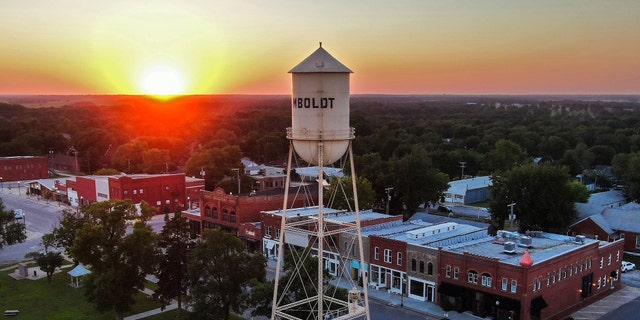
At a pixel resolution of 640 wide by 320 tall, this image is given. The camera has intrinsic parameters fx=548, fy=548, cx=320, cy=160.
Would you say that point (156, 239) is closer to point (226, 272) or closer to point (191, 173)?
point (226, 272)

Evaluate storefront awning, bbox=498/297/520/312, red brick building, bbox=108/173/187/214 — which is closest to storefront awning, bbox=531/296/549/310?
storefront awning, bbox=498/297/520/312

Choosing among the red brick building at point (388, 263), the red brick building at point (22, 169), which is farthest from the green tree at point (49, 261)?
the red brick building at point (22, 169)

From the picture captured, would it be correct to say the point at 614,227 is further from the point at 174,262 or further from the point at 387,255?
the point at 174,262

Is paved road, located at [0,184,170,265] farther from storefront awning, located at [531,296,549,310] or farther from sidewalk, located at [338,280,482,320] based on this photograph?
storefront awning, located at [531,296,549,310]

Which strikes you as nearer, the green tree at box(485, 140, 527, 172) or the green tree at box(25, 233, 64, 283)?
the green tree at box(25, 233, 64, 283)

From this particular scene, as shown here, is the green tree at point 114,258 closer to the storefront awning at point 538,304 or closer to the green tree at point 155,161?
the storefront awning at point 538,304

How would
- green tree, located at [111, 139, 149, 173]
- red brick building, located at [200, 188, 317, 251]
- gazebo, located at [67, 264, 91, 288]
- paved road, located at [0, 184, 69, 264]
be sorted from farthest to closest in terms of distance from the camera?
1. green tree, located at [111, 139, 149, 173]
2. red brick building, located at [200, 188, 317, 251]
3. paved road, located at [0, 184, 69, 264]
4. gazebo, located at [67, 264, 91, 288]
